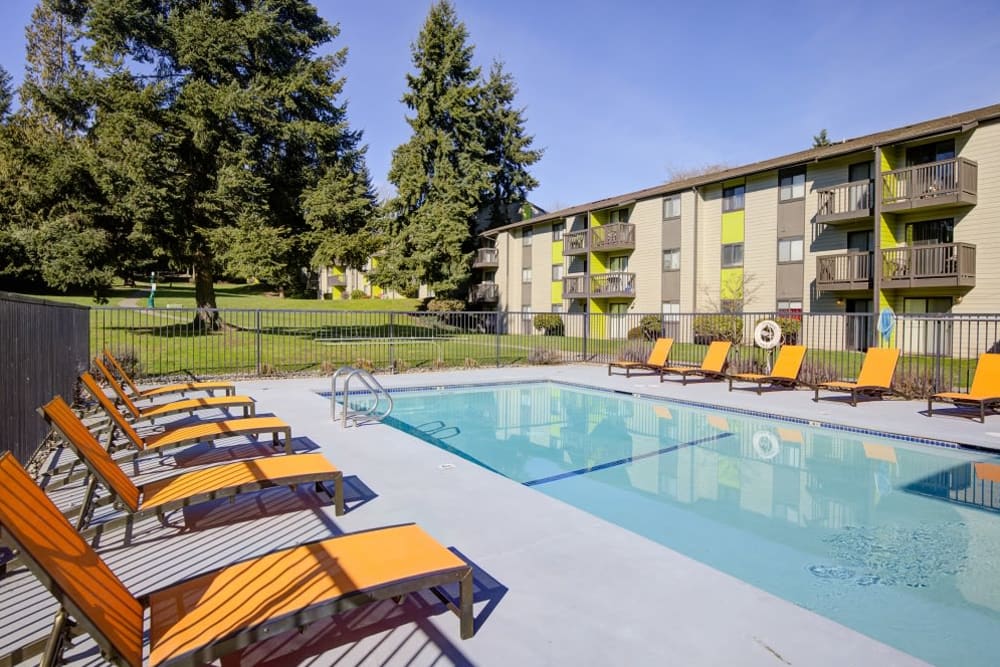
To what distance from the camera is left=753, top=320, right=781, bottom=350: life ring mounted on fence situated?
13.3 metres

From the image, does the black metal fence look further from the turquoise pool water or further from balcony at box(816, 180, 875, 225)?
balcony at box(816, 180, 875, 225)

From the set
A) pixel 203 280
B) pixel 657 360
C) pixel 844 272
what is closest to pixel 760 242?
pixel 844 272

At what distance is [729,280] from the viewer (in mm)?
27094

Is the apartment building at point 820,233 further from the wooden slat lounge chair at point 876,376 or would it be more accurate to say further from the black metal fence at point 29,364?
the black metal fence at point 29,364

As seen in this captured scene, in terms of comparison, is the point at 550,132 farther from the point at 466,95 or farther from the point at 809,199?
the point at 809,199

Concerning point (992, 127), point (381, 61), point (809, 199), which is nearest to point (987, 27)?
point (992, 127)

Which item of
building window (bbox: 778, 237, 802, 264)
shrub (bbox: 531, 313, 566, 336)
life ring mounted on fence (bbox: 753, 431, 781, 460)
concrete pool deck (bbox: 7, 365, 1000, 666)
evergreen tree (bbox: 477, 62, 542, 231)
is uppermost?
evergreen tree (bbox: 477, 62, 542, 231)

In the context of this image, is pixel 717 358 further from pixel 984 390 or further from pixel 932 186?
pixel 932 186

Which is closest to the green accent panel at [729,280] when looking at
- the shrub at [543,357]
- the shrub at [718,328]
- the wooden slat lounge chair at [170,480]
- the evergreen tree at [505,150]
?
the shrub at [718,328]

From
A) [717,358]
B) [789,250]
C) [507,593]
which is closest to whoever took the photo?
[507,593]

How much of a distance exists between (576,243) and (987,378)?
2606 centimetres

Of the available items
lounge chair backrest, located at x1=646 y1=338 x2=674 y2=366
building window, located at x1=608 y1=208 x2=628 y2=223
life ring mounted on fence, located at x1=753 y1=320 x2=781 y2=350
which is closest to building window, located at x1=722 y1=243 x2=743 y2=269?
building window, located at x1=608 y1=208 x2=628 y2=223

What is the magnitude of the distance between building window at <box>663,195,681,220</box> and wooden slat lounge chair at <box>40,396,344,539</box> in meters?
27.7

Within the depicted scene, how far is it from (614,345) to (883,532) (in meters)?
17.5
